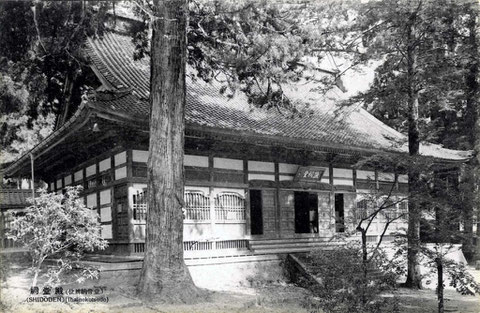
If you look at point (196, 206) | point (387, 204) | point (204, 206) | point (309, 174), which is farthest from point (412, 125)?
point (196, 206)

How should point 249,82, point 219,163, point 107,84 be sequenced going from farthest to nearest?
point 219,163 < point 107,84 < point 249,82

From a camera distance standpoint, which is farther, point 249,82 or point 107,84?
point 107,84

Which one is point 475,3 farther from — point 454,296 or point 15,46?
point 15,46

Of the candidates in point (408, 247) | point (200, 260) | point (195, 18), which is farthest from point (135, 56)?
point (408, 247)

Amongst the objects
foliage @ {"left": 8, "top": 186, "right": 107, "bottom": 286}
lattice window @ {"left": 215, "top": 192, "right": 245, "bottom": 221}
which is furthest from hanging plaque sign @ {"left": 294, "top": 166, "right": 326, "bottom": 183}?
foliage @ {"left": 8, "top": 186, "right": 107, "bottom": 286}

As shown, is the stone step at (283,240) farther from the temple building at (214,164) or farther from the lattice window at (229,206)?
the lattice window at (229,206)

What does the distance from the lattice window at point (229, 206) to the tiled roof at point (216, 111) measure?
1963 millimetres

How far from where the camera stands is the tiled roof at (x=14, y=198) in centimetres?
1909

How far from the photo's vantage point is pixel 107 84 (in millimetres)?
11031

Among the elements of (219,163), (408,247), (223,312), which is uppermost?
(219,163)

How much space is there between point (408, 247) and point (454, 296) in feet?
12.7

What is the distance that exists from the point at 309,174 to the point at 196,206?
4.21m

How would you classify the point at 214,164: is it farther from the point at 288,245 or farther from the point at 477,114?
the point at 477,114

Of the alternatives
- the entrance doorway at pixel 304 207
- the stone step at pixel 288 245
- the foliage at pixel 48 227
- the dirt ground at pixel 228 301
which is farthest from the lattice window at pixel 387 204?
the foliage at pixel 48 227
